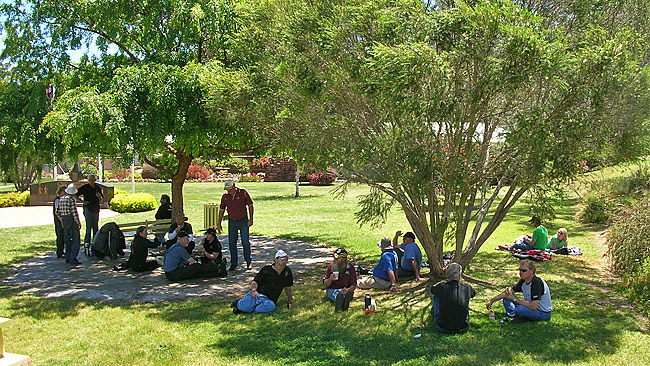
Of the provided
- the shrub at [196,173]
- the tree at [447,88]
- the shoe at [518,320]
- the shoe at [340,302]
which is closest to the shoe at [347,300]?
the shoe at [340,302]

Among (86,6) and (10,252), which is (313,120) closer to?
(86,6)

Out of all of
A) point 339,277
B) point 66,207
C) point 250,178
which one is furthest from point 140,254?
point 250,178

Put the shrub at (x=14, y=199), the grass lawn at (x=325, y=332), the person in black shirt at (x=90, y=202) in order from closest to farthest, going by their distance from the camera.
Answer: the grass lawn at (x=325, y=332), the person in black shirt at (x=90, y=202), the shrub at (x=14, y=199)

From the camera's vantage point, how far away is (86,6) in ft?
36.9

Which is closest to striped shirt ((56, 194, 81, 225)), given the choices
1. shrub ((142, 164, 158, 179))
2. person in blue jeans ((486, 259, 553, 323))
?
person in blue jeans ((486, 259, 553, 323))

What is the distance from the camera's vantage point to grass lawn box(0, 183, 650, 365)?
603 cm

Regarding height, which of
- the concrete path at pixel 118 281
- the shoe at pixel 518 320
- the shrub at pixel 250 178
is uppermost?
the shrub at pixel 250 178

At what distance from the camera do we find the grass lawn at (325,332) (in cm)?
603

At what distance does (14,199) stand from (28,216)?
15.0 feet

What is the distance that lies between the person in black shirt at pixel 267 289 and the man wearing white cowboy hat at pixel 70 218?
195 inches

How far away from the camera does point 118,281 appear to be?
9.98m

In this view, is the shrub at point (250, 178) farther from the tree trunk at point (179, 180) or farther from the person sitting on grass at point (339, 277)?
the person sitting on grass at point (339, 277)

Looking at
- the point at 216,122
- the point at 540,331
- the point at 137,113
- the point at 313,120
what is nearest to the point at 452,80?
the point at 313,120

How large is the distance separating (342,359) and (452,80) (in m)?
3.60
